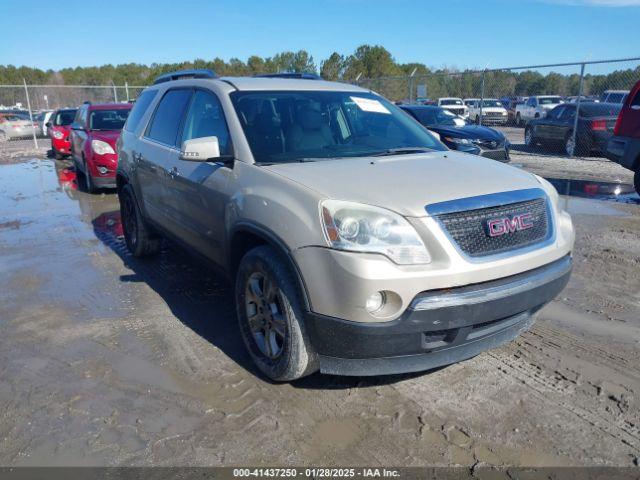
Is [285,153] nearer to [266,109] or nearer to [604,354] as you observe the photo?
[266,109]

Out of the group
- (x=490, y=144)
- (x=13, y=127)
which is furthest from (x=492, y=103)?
(x=13, y=127)

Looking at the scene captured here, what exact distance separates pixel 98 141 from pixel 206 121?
21.5 feet

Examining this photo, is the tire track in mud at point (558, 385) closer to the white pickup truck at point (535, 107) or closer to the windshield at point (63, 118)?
the windshield at point (63, 118)

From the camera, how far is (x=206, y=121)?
4000 millimetres

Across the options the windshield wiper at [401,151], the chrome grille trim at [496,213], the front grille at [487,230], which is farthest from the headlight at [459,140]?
the front grille at [487,230]

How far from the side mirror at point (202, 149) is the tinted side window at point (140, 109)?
7.32ft

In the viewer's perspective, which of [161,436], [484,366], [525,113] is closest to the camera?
[161,436]

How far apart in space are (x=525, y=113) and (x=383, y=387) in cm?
2909

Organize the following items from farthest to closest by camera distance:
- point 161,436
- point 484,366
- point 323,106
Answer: point 323,106, point 484,366, point 161,436

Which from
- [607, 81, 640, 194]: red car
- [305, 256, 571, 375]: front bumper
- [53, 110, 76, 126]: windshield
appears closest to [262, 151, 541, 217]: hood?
[305, 256, 571, 375]: front bumper

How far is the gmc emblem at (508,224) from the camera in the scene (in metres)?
2.77

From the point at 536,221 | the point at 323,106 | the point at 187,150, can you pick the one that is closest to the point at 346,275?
the point at 536,221

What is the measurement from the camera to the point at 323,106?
4012 millimetres

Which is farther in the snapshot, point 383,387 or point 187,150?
point 187,150
